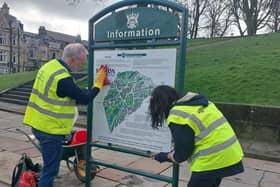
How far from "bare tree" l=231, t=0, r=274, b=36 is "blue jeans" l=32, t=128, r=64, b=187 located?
85.3 ft

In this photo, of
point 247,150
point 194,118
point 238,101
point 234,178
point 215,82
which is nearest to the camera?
point 194,118

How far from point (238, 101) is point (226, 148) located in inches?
227

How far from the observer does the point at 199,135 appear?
2.16 m

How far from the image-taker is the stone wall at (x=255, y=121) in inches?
253

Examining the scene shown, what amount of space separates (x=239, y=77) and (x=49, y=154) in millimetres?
7505

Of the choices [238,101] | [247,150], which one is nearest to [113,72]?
[247,150]

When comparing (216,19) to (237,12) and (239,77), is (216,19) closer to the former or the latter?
(237,12)

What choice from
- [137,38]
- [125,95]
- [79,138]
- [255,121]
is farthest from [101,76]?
[255,121]

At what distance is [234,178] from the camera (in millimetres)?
4508

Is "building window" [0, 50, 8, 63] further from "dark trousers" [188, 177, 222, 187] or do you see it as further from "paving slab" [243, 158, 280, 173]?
"dark trousers" [188, 177, 222, 187]

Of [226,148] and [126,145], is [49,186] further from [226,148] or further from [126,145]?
[226,148]

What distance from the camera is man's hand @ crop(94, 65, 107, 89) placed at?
3422 mm

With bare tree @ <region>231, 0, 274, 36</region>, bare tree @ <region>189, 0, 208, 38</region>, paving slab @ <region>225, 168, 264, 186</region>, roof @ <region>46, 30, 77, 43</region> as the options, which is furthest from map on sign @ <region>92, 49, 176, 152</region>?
roof @ <region>46, 30, 77, 43</region>

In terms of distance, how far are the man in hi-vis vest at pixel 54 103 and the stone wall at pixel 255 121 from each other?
4745mm
